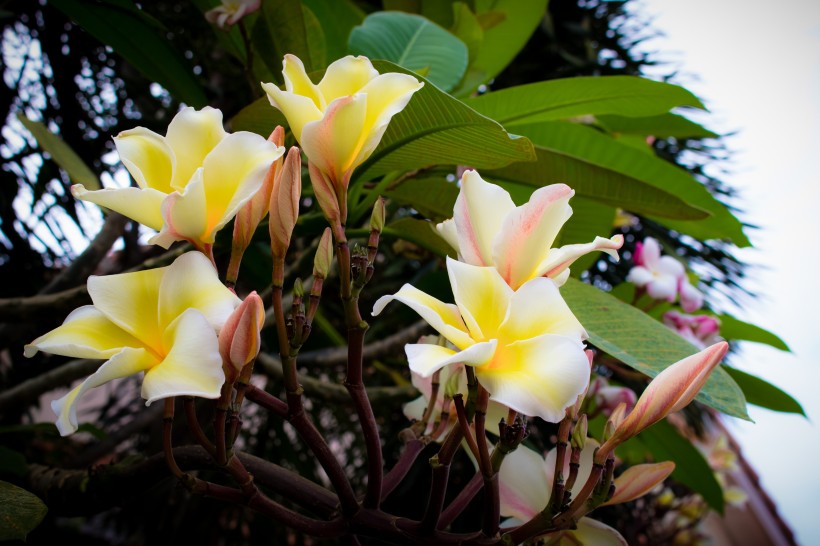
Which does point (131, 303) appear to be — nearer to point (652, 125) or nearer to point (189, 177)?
point (189, 177)

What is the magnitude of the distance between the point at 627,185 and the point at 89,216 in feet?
3.91

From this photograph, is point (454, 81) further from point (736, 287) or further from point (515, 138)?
point (736, 287)

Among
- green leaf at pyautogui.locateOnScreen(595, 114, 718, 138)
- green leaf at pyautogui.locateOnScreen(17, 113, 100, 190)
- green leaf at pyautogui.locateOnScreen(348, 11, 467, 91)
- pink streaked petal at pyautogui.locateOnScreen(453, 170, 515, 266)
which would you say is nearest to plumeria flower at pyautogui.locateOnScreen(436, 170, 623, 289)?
pink streaked petal at pyautogui.locateOnScreen(453, 170, 515, 266)

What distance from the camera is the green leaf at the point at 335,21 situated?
760 millimetres

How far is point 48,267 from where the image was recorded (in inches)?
55.4

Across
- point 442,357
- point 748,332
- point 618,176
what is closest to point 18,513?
point 442,357

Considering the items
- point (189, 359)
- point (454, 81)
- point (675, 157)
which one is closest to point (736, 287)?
point (675, 157)

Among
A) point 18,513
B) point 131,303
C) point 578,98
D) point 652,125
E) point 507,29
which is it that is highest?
point 507,29

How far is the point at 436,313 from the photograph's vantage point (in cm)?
25

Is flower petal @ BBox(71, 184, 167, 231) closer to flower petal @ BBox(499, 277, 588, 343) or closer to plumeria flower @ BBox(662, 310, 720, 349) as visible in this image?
flower petal @ BBox(499, 277, 588, 343)

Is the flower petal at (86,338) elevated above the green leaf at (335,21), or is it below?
below

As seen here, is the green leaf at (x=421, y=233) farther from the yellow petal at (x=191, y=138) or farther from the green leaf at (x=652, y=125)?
the green leaf at (x=652, y=125)

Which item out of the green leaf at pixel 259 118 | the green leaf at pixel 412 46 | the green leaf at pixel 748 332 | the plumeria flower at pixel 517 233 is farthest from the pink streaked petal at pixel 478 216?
the green leaf at pixel 748 332

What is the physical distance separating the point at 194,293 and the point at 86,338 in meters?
0.05
